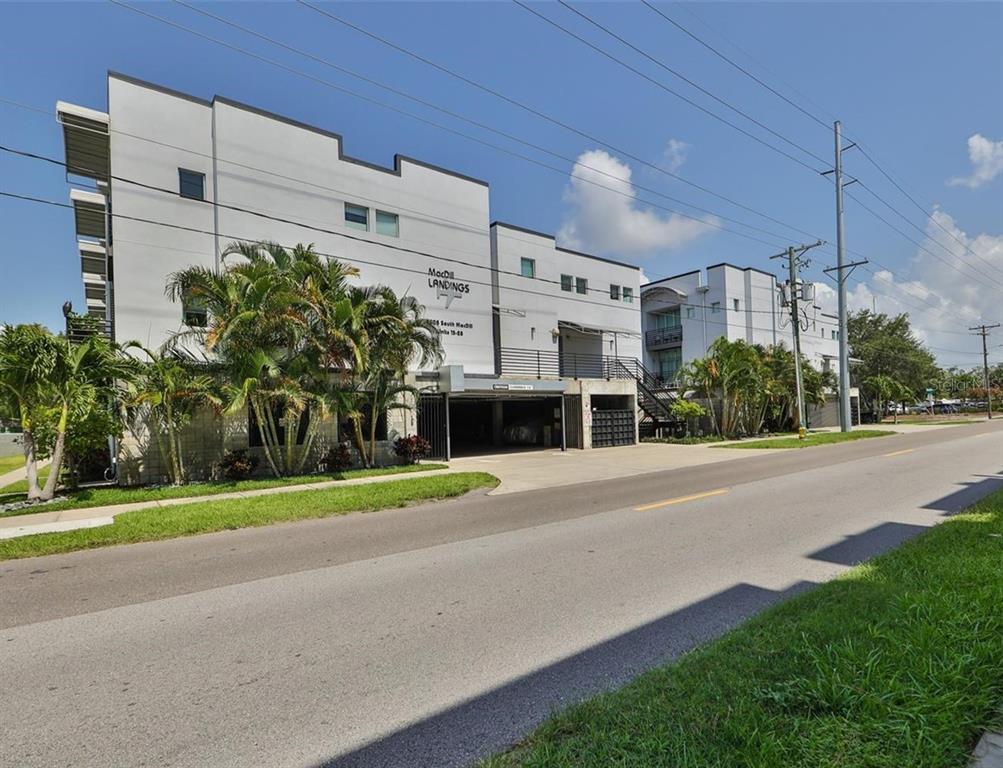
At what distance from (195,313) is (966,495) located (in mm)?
18642

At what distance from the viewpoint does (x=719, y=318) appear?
141 feet

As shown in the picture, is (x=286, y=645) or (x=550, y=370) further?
(x=550, y=370)

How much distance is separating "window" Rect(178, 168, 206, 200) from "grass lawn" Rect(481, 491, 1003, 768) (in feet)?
61.5

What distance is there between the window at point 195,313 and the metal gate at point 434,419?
7815 millimetres

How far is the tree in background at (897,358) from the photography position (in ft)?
189

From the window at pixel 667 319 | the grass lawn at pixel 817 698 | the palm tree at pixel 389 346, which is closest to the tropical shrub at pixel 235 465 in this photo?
the palm tree at pixel 389 346

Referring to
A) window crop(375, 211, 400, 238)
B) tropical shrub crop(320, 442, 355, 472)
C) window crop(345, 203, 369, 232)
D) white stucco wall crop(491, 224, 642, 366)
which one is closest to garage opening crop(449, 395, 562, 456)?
white stucco wall crop(491, 224, 642, 366)

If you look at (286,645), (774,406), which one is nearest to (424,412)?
(286,645)

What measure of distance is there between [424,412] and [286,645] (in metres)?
18.0

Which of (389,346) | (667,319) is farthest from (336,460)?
(667,319)

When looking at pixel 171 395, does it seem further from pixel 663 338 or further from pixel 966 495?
pixel 663 338

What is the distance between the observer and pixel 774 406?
35.5 m

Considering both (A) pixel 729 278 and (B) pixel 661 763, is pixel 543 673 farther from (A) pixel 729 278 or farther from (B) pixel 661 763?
(A) pixel 729 278

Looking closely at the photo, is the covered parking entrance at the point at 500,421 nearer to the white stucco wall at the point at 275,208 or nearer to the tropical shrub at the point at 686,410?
the white stucco wall at the point at 275,208
